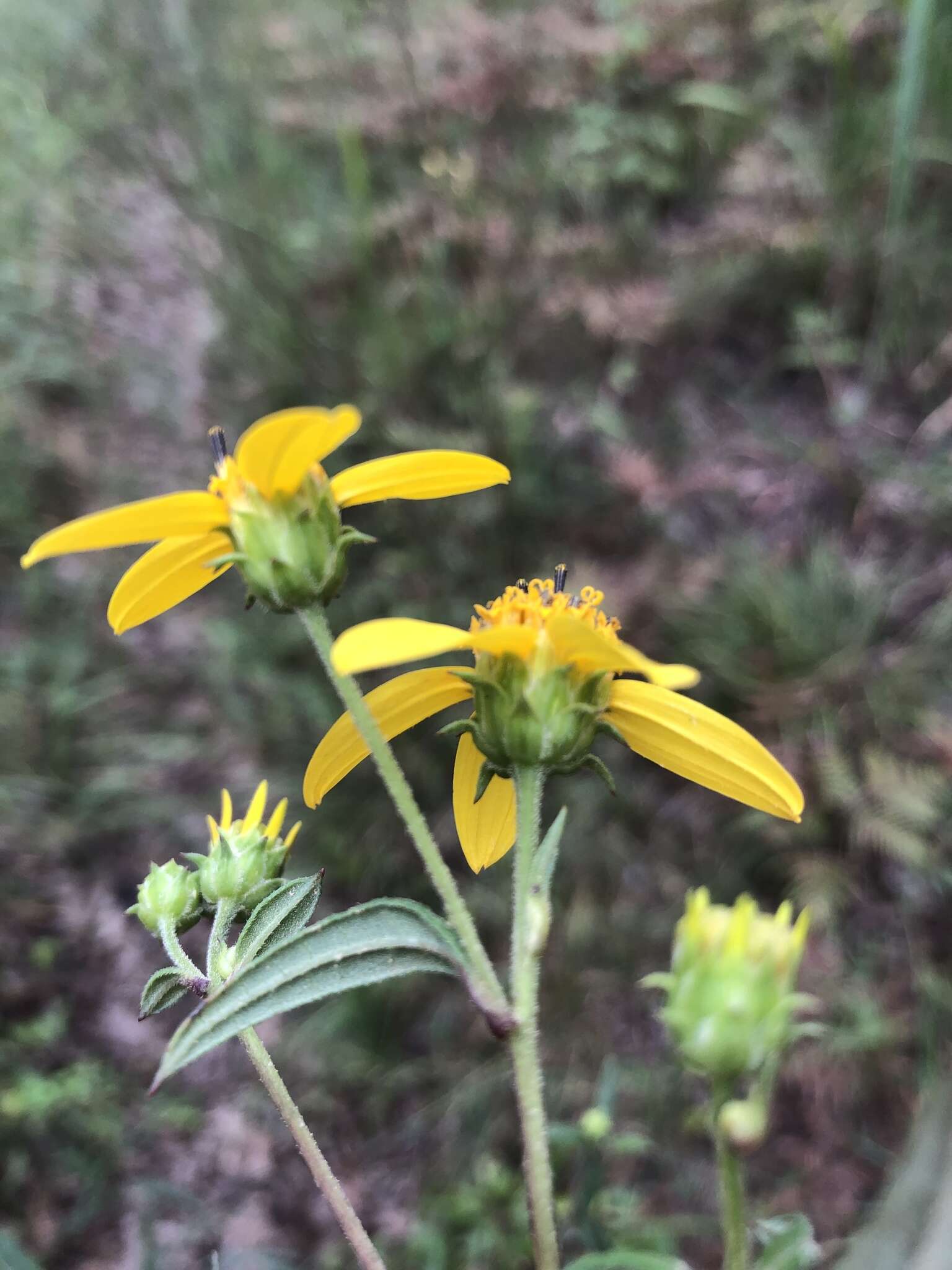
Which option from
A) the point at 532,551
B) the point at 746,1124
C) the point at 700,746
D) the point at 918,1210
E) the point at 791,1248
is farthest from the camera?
the point at 532,551

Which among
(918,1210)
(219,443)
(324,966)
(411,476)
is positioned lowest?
(918,1210)

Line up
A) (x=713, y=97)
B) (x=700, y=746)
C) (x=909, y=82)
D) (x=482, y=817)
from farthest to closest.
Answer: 1. (x=713, y=97)
2. (x=909, y=82)
3. (x=482, y=817)
4. (x=700, y=746)

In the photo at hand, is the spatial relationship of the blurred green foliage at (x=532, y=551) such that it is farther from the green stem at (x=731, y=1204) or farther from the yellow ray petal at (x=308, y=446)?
the yellow ray petal at (x=308, y=446)

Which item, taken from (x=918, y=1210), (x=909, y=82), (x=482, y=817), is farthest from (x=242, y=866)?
(x=909, y=82)

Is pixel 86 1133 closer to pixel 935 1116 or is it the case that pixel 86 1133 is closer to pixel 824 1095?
pixel 824 1095

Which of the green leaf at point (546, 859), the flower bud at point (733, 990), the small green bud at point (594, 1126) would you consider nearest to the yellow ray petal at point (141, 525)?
the green leaf at point (546, 859)

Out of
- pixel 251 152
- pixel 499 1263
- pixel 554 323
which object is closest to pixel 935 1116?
pixel 499 1263

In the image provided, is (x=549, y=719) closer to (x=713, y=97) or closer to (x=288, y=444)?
(x=288, y=444)

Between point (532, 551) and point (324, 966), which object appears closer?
point (324, 966)

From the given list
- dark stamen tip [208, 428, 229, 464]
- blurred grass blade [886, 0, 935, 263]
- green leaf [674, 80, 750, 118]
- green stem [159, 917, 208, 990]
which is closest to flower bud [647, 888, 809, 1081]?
green stem [159, 917, 208, 990]
